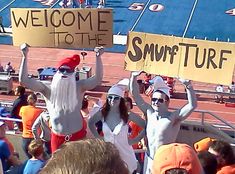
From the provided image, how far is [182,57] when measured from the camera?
5.72 m

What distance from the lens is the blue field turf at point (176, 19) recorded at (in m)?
17.2

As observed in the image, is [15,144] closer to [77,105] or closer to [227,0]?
[77,105]

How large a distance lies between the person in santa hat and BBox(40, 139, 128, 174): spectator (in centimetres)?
380

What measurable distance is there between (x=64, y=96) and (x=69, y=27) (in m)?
1.06

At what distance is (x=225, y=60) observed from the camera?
556cm

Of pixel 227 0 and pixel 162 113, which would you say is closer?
pixel 162 113

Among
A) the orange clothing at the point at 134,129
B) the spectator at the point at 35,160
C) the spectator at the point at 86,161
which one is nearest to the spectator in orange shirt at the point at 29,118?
the orange clothing at the point at 134,129

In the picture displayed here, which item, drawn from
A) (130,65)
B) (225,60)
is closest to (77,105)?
(130,65)

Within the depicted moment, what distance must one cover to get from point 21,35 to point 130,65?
4.50 feet

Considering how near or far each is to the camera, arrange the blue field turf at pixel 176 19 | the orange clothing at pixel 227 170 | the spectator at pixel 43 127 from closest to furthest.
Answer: the orange clothing at pixel 227 170 < the spectator at pixel 43 127 < the blue field turf at pixel 176 19

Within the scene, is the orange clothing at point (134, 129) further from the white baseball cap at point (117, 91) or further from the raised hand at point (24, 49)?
the raised hand at point (24, 49)

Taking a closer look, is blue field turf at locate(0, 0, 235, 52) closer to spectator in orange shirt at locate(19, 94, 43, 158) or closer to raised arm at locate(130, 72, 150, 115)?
spectator in orange shirt at locate(19, 94, 43, 158)

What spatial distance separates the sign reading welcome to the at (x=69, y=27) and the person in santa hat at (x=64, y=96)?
591mm

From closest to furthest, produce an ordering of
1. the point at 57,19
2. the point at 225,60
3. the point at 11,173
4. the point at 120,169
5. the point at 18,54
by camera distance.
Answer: the point at 120,169
the point at 11,173
the point at 225,60
the point at 57,19
the point at 18,54
